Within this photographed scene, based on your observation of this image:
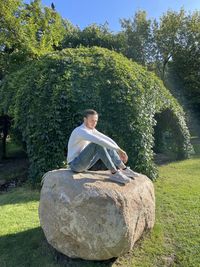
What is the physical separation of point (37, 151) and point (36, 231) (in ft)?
8.66

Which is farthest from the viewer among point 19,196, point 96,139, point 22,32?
point 22,32

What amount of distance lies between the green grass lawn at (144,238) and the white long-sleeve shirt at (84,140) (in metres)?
1.39

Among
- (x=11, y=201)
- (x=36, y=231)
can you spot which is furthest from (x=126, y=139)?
(x=36, y=231)

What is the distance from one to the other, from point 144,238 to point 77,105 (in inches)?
151

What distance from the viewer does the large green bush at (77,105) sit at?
7.70m

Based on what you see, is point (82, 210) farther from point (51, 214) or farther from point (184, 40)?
point (184, 40)

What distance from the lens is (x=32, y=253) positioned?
4809mm

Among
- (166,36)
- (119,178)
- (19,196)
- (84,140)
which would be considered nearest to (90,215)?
(119,178)

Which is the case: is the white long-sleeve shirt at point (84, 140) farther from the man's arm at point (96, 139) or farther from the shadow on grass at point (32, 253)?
the shadow on grass at point (32, 253)

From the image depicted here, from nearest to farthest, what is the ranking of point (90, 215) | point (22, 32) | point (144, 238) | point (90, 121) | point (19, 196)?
point (90, 215) < point (90, 121) < point (144, 238) < point (19, 196) < point (22, 32)

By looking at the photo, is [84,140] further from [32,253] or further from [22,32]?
[22,32]

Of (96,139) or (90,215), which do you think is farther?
(96,139)

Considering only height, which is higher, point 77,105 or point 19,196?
point 77,105

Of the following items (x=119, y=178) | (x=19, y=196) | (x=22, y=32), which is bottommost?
(x=19, y=196)
